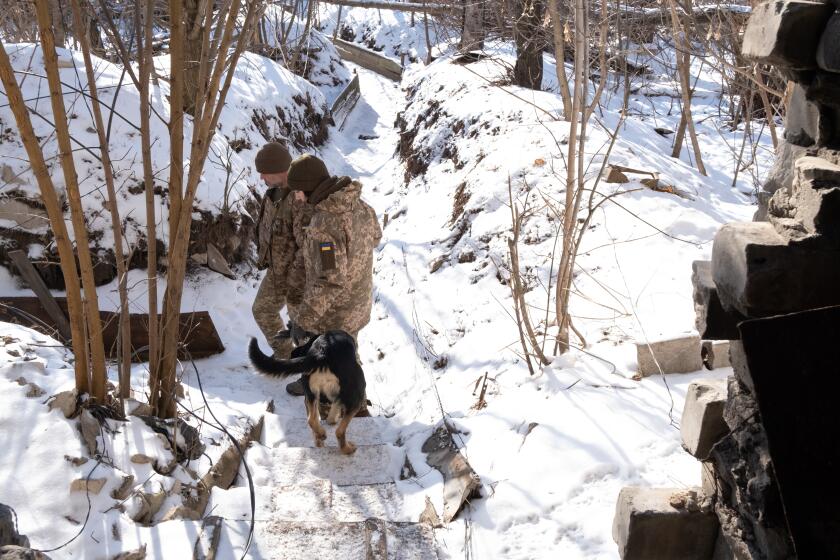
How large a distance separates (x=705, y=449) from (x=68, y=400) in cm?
266

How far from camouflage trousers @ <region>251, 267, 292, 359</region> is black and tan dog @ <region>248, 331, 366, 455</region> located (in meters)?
1.15

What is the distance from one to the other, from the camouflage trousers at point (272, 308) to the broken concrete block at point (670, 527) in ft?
10.5

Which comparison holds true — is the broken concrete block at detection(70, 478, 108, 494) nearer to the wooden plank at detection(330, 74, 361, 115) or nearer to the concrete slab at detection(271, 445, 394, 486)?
the concrete slab at detection(271, 445, 394, 486)

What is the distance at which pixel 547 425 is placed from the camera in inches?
137

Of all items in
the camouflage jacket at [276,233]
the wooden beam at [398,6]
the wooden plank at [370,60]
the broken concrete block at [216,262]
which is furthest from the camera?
the wooden plank at [370,60]

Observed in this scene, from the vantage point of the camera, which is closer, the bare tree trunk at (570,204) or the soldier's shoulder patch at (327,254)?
the bare tree trunk at (570,204)

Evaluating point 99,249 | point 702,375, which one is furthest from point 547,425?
point 99,249

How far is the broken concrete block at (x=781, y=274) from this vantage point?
1.73 meters

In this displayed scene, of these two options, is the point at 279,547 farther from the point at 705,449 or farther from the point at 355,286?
the point at 355,286

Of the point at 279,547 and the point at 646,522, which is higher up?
the point at 646,522

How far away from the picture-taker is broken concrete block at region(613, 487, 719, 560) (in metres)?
2.38

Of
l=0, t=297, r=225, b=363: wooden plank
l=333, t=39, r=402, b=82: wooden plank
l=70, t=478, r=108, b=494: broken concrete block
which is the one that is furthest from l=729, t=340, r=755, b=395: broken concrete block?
l=333, t=39, r=402, b=82: wooden plank

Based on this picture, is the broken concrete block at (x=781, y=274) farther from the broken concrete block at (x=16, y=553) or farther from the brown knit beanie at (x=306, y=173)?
the brown knit beanie at (x=306, y=173)

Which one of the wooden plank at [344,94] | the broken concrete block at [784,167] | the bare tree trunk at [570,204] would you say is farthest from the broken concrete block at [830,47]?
the wooden plank at [344,94]
